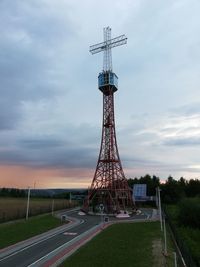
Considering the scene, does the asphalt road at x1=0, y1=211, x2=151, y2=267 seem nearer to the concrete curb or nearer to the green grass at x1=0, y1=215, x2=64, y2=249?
the concrete curb

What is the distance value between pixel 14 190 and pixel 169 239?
157 metres

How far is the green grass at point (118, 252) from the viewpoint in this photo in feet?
90.4

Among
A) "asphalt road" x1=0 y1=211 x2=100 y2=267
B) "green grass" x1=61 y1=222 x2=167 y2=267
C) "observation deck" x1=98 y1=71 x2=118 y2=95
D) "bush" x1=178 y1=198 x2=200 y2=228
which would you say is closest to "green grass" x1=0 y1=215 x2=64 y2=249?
"asphalt road" x1=0 y1=211 x2=100 y2=267

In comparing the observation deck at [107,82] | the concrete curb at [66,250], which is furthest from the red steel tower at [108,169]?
the concrete curb at [66,250]

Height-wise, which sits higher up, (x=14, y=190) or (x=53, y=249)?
(x=14, y=190)

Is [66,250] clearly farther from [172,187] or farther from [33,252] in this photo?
[172,187]

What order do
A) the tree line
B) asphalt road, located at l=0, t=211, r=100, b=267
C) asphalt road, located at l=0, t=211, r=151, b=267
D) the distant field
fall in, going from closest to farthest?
asphalt road, located at l=0, t=211, r=151, b=267, asphalt road, located at l=0, t=211, r=100, b=267, the distant field, the tree line

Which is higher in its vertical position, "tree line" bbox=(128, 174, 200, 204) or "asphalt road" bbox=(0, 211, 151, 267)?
"tree line" bbox=(128, 174, 200, 204)

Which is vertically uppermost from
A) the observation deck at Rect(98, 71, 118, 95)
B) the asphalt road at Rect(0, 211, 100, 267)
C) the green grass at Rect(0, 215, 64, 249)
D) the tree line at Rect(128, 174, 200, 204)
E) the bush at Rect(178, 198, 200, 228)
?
the observation deck at Rect(98, 71, 118, 95)

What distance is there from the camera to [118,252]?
104 feet

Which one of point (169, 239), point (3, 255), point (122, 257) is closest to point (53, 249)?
point (3, 255)

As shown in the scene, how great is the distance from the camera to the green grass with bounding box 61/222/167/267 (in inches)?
1085

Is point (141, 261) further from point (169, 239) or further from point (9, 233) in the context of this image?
point (9, 233)

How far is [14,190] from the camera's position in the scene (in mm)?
188250
